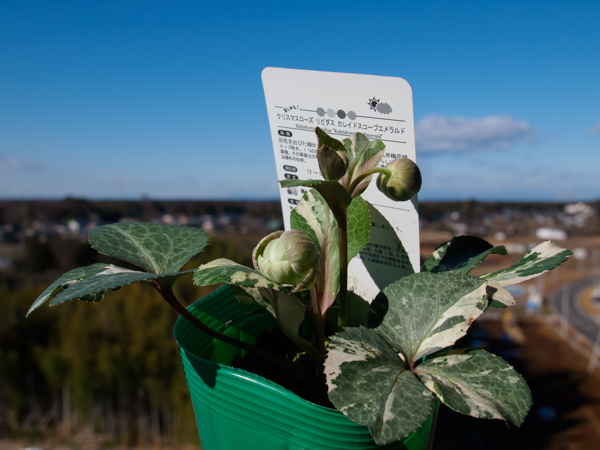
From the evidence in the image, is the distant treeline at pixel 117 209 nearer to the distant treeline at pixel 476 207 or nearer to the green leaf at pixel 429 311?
the distant treeline at pixel 476 207

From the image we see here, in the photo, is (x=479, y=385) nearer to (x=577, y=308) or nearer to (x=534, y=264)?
(x=534, y=264)

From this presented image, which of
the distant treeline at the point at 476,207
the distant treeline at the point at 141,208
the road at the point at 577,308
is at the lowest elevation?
the road at the point at 577,308

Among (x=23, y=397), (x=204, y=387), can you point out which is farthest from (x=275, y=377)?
(x=23, y=397)

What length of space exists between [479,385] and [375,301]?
71 millimetres

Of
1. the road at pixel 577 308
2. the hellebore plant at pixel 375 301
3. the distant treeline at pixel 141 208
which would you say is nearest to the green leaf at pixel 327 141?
the hellebore plant at pixel 375 301

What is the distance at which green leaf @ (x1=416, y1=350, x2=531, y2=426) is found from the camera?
0.18 meters

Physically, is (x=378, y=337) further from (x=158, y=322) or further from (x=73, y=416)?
(x=73, y=416)

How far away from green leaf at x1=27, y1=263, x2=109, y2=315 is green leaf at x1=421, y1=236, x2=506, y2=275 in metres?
0.22

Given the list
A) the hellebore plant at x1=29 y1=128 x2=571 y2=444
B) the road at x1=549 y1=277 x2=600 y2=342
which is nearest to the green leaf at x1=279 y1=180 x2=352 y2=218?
the hellebore plant at x1=29 y1=128 x2=571 y2=444

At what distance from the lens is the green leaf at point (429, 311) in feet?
0.68

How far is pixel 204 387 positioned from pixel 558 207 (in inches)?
568

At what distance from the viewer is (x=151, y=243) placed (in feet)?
0.89

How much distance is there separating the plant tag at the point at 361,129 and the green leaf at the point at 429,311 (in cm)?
6

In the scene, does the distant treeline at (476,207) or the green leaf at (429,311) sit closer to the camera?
the green leaf at (429,311)
